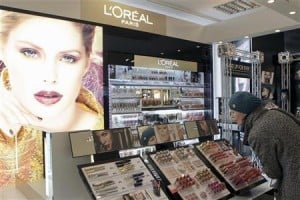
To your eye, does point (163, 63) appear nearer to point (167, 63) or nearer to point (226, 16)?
point (167, 63)

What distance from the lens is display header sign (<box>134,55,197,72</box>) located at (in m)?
5.33

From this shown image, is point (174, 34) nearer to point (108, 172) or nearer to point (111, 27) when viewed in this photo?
point (111, 27)

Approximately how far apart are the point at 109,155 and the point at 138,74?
365 cm

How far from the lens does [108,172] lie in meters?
1.76

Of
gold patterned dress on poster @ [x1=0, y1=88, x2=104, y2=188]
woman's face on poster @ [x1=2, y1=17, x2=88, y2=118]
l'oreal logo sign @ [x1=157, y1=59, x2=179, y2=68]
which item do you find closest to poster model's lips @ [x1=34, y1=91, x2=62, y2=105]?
woman's face on poster @ [x1=2, y1=17, x2=88, y2=118]

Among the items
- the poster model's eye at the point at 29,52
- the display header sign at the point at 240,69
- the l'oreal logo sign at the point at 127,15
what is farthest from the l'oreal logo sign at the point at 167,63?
the poster model's eye at the point at 29,52

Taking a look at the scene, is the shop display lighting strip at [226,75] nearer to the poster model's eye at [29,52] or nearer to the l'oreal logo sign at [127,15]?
the l'oreal logo sign at [127,15]

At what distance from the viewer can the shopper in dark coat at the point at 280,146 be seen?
1700 millimetres

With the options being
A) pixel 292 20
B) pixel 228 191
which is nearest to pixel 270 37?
pixel 292 20

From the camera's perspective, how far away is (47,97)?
4195 millimetres

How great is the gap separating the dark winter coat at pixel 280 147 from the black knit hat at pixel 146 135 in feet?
2.25

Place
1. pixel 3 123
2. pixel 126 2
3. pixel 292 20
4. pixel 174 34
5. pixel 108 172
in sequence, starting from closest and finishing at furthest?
pixel 108 172 → pixel 3 123 → pixel 292 20 → pixel 126 2 → pixel 174 34

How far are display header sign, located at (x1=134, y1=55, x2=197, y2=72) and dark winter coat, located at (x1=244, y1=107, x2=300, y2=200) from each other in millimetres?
3681

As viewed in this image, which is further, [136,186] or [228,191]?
[228,191]
